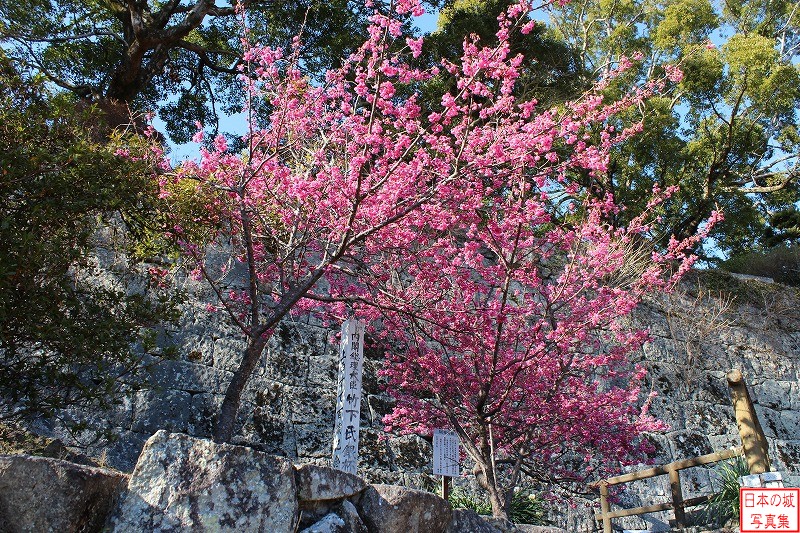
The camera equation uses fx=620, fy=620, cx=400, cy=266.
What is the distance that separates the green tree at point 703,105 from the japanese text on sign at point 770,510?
813 cm

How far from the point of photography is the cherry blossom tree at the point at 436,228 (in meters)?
4.57

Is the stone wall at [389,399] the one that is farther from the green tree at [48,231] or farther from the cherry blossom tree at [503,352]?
the cherry blossom tree at [503,352]

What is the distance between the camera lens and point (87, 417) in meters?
5.68

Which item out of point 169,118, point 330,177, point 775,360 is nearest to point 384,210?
point 330,177

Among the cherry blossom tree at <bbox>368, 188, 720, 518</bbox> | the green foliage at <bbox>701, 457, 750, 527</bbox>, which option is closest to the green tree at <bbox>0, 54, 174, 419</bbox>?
the cherry blossom tree at <bbox>368, 188, 720, 518</bbox>

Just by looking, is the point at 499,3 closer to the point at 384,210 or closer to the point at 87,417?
the point at 384,210

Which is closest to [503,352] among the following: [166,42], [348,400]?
[348,400]

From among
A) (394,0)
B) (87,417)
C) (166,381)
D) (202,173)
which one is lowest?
(87,417)

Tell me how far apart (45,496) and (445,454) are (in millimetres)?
3034

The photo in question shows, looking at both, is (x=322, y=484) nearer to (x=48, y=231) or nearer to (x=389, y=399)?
(x=48, y=231)

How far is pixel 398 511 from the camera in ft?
10.9

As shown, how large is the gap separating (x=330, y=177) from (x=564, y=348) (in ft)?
8.22

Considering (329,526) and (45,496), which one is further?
(329,526)

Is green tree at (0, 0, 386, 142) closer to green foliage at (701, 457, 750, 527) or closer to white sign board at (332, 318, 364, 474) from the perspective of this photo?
white sign board at (332, 318, 364, 474)
